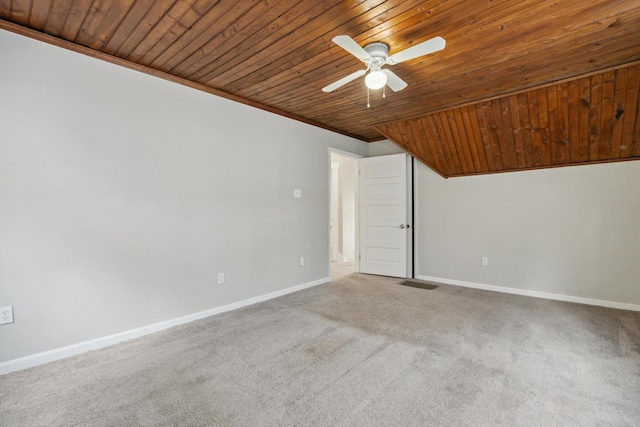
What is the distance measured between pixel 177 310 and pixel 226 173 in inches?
59.9

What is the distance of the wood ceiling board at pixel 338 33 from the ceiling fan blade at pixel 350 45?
0.19 meters

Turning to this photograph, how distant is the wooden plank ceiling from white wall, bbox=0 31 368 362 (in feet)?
1.00

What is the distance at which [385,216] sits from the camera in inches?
199

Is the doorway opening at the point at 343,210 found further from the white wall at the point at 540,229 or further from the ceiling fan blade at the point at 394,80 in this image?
the ceiling fan blade at the point at 394,80

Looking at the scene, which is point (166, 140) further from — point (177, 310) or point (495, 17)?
point (495, 17)

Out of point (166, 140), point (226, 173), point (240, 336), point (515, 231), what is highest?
point (166, 140)

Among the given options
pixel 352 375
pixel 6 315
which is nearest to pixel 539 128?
pixel 352 375

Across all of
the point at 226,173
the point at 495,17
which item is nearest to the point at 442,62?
the point at 495,17

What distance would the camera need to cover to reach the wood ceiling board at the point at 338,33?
1929mm

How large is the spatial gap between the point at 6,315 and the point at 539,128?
17.0 feet

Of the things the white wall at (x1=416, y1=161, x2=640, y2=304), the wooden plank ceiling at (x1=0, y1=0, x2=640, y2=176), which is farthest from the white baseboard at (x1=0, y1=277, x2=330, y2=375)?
the white wall at (x1=416, y1=161, x2=640, y2=304)

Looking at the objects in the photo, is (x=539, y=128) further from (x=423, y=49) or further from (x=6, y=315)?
(x=6, y=315)

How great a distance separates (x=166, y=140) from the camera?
2.90 meters

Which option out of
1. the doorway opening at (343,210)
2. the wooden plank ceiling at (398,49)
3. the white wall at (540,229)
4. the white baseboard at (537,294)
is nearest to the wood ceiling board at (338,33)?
the wooden plank ceiling at (398,49)
